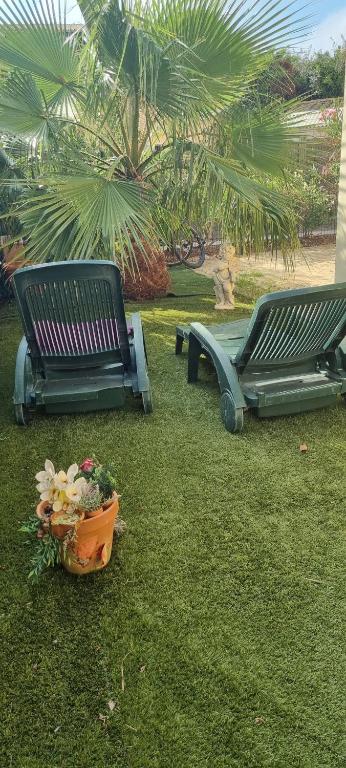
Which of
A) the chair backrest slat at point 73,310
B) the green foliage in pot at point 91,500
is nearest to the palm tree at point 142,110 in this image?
the chair backrest slat at point 73,310

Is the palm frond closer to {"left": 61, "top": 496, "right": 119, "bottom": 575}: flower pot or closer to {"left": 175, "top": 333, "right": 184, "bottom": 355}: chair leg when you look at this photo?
{"left": 175, "top": 333, "right": 184, "bottom": 355}: chair leg

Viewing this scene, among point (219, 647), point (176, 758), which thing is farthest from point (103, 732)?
point (219, 647)

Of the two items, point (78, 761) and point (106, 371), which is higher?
point (106, 371)

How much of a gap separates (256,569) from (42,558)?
805mm

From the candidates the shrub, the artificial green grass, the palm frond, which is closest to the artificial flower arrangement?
the palm frond

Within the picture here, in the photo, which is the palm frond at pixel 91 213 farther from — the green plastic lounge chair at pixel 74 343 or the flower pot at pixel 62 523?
the flower pot at pixel 62 523

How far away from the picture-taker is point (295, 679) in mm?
1555

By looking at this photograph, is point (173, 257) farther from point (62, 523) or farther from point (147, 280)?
point (62, 523)

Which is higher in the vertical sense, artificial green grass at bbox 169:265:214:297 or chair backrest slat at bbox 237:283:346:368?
chair backrest slat at bbox 237:283:346:368

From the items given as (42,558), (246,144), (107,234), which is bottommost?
(42,558)

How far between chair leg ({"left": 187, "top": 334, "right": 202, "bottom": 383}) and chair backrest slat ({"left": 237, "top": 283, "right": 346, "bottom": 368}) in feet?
2.16

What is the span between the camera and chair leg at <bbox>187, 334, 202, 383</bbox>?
3.63 meters

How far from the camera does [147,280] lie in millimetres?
6152

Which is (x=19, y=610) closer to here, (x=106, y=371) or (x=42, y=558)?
(x=42, y=558)
